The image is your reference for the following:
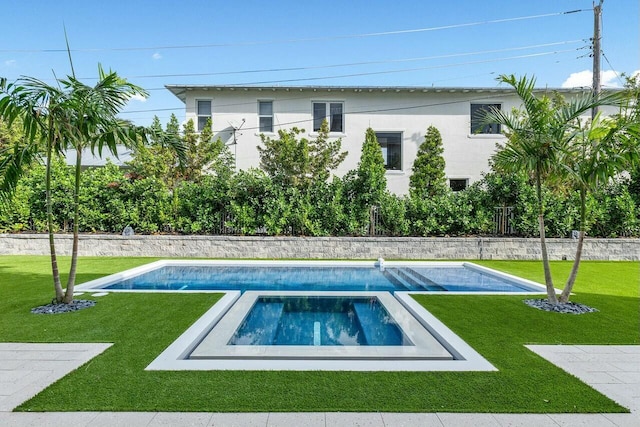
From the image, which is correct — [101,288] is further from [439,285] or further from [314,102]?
[314,102]

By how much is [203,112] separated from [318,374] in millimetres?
16414

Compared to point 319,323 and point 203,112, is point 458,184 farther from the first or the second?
point 319,323

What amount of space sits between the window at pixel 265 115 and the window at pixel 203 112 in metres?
2.46

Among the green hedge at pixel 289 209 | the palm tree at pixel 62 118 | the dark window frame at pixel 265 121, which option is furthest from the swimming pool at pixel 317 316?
the dark window frame at pixel 265 121

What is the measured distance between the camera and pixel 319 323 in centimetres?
553

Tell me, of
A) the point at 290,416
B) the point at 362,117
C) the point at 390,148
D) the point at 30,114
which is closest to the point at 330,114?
the point at 362,117

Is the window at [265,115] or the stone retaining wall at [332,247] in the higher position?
the window at [265,115]

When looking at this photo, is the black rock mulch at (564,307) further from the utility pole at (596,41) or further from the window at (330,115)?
the window at (330,115)

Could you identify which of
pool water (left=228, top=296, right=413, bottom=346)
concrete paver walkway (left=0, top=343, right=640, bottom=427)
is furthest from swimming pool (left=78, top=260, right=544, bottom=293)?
concrete paver walkway (left=0, top=343, right=640, bottom=427)

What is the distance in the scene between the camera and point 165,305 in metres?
5.99

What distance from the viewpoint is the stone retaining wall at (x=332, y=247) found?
38.9ft

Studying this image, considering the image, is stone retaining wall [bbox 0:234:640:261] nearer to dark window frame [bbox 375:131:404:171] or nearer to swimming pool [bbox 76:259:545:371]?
swimming pool [bbox 76:259:545:371]

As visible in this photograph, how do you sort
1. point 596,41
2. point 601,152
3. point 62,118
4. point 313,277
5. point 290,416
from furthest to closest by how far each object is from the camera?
point 596,41 → point 313,277 → point 601,152 → point 62,118 → point 290,416

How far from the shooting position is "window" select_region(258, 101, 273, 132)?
57.7 ft
